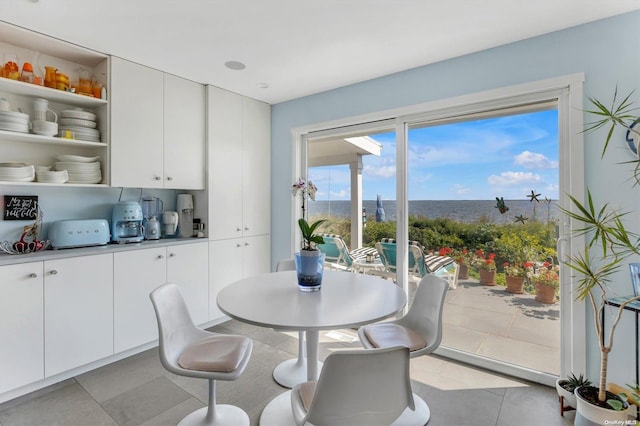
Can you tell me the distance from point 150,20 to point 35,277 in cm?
192

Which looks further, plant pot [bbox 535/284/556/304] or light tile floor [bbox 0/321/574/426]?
plant pot [bbox 535/284/556/304]

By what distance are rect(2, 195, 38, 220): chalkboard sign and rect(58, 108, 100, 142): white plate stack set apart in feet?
1.84

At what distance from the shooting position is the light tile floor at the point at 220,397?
1967mm

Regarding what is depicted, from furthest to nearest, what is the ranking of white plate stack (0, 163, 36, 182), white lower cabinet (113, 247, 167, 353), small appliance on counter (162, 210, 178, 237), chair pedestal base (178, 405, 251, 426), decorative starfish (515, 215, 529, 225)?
small appliance on counter (162, 210, 178, 237)
white lower cabinet (113, 247, 167, 353)
decorative starfish (515, 215, 529, 225)
white plate stack (0, 163, 36, 182)
chair pedestal base (178, 405, 251, 426)

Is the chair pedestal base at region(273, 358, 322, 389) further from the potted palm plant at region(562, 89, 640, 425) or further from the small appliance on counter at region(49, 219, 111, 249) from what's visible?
the small appliance on counter at region(49, 219, 111, 249)

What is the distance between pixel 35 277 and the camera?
7.29ft

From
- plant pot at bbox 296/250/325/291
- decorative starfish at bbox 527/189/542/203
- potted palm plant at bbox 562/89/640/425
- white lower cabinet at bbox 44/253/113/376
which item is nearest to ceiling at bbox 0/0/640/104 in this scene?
potted palm plant at bbox 562/89/640/425

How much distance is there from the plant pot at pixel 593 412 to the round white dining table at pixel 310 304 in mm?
1092

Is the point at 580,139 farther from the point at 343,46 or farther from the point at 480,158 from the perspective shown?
the point at 343,46

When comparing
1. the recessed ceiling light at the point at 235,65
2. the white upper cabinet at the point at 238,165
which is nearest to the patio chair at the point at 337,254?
the white upper cabinet at the point at 238,165

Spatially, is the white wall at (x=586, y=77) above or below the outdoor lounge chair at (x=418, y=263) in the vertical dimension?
above

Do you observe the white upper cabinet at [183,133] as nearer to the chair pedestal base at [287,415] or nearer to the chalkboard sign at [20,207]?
the chalkboard sign at [20,207]

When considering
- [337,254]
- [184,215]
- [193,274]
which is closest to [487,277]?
[337,254]

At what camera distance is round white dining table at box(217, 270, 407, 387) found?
148cm
